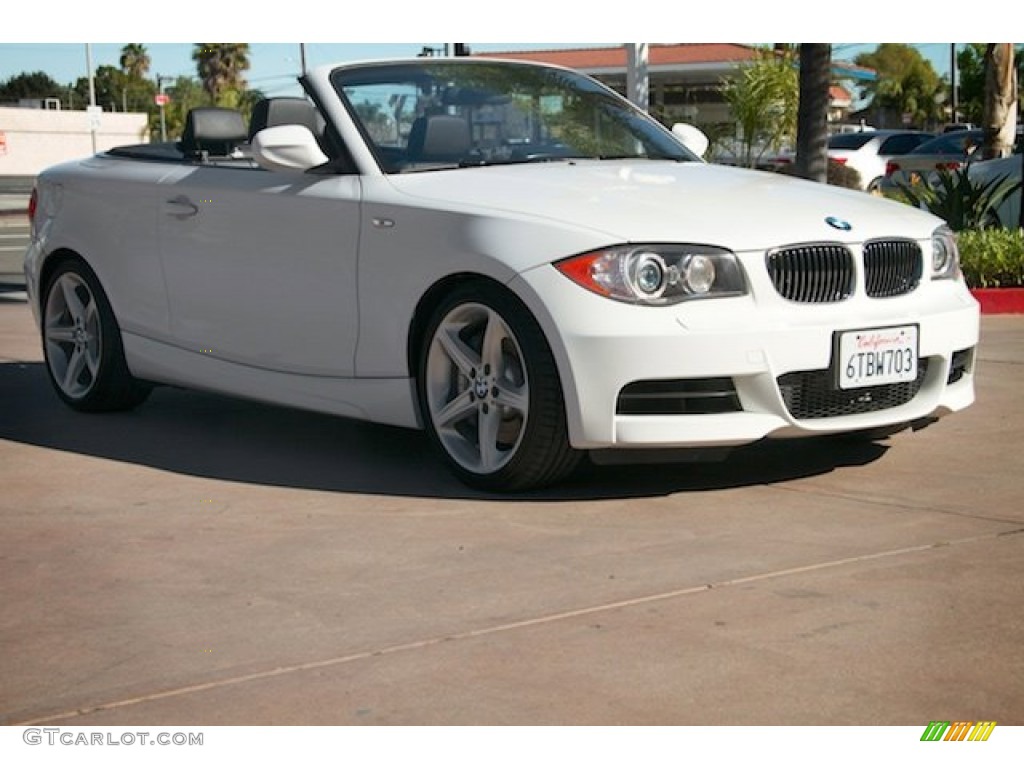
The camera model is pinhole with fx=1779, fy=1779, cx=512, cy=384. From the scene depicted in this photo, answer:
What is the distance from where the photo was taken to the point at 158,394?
29.0 feet

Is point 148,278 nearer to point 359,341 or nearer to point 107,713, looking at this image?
point 359,341

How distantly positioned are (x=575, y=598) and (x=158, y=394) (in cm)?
459

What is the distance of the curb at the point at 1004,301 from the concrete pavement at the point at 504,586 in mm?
5180

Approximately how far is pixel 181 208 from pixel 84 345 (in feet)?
3.58

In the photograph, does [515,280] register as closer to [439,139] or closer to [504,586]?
[439,139]

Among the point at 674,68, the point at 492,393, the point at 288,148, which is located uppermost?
the point at 288,148

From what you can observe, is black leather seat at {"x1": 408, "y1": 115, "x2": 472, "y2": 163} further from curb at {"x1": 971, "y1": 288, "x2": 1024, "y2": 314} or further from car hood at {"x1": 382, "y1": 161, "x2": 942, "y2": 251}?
curb at {"x1": 971, "y1": 288, "x2": 1024, "y2": 314}

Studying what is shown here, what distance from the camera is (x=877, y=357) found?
19.6 ft

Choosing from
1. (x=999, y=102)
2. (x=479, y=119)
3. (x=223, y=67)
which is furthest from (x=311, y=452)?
(x=223, y=67)

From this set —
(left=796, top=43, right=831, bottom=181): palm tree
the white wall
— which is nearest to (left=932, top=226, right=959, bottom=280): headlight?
(left=796, top=43, right=831, bottom=181): palm tree

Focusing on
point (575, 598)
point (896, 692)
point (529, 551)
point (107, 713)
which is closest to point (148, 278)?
point (529, 551)

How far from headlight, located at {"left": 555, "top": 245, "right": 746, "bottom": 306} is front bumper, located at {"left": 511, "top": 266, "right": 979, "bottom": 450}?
0.04 m

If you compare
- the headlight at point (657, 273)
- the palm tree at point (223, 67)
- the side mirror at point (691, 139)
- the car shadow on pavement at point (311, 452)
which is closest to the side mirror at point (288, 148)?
the car shadow on pavement at point (311, 452)
